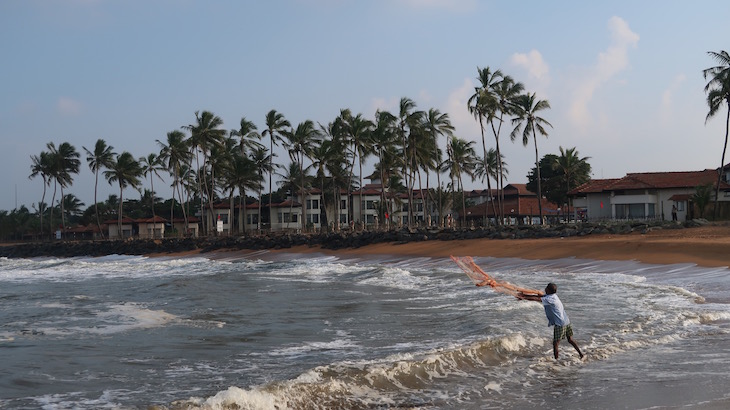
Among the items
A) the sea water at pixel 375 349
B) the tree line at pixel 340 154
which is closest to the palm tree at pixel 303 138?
the tree line at pixel 340 154

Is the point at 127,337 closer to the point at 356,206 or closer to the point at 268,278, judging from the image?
the point at 268,278

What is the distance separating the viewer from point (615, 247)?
97.6 feet

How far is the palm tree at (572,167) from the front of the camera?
67250mm

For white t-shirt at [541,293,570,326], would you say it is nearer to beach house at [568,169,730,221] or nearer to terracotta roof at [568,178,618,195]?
beach house at [568,169,730,221]

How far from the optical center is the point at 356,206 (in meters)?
85.8

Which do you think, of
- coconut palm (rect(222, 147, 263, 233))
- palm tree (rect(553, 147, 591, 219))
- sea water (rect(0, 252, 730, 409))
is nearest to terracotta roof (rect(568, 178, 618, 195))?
palm tree (rect(553, 147, 591, 219))

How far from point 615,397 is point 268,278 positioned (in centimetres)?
2242

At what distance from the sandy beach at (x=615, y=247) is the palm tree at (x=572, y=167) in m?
29.3

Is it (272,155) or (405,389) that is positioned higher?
(272,155)

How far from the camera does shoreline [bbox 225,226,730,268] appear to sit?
25391mm

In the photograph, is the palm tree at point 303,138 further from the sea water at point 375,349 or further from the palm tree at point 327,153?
the sea water at point 375,349

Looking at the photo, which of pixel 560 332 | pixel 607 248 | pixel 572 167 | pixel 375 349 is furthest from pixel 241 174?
pixel 560 332

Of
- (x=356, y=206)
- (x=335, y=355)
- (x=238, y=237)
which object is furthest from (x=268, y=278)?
(x=356, y=206)

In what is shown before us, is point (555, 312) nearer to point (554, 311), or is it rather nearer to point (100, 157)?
point (554, 311)
